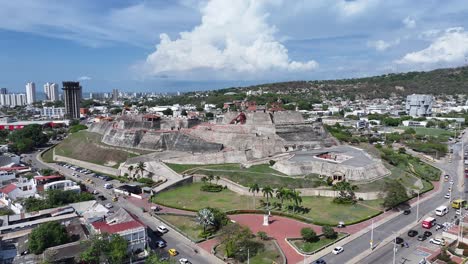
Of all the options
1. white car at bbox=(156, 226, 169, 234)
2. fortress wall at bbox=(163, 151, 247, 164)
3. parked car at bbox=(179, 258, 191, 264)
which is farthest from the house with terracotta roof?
fortress wall at bbox=(163, 151, 247, 164)

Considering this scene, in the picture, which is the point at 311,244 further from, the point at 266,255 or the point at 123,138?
the point at 123,138

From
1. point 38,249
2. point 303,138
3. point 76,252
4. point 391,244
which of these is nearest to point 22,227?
point 38,249

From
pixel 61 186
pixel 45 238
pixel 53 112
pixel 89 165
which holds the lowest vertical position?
pixel 89 165

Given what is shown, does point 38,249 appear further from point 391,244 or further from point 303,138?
point 303,138

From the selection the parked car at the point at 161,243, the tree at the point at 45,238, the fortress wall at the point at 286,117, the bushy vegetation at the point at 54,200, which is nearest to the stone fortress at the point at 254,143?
the fortress wall at the point at 286,117

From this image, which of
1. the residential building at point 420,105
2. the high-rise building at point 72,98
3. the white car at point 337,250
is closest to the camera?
the white car at point 337,250

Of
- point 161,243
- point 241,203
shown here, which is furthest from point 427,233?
point 161,243

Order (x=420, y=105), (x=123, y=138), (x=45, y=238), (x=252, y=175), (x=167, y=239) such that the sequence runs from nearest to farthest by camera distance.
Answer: (x=45, y=238) → (x=167, y=239) → (x=252, y=175) → (x=123, y=138) → (x=420, y=105)

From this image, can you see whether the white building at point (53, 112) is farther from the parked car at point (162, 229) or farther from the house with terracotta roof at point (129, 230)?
the house with terracotta roof at point (129, 230)
